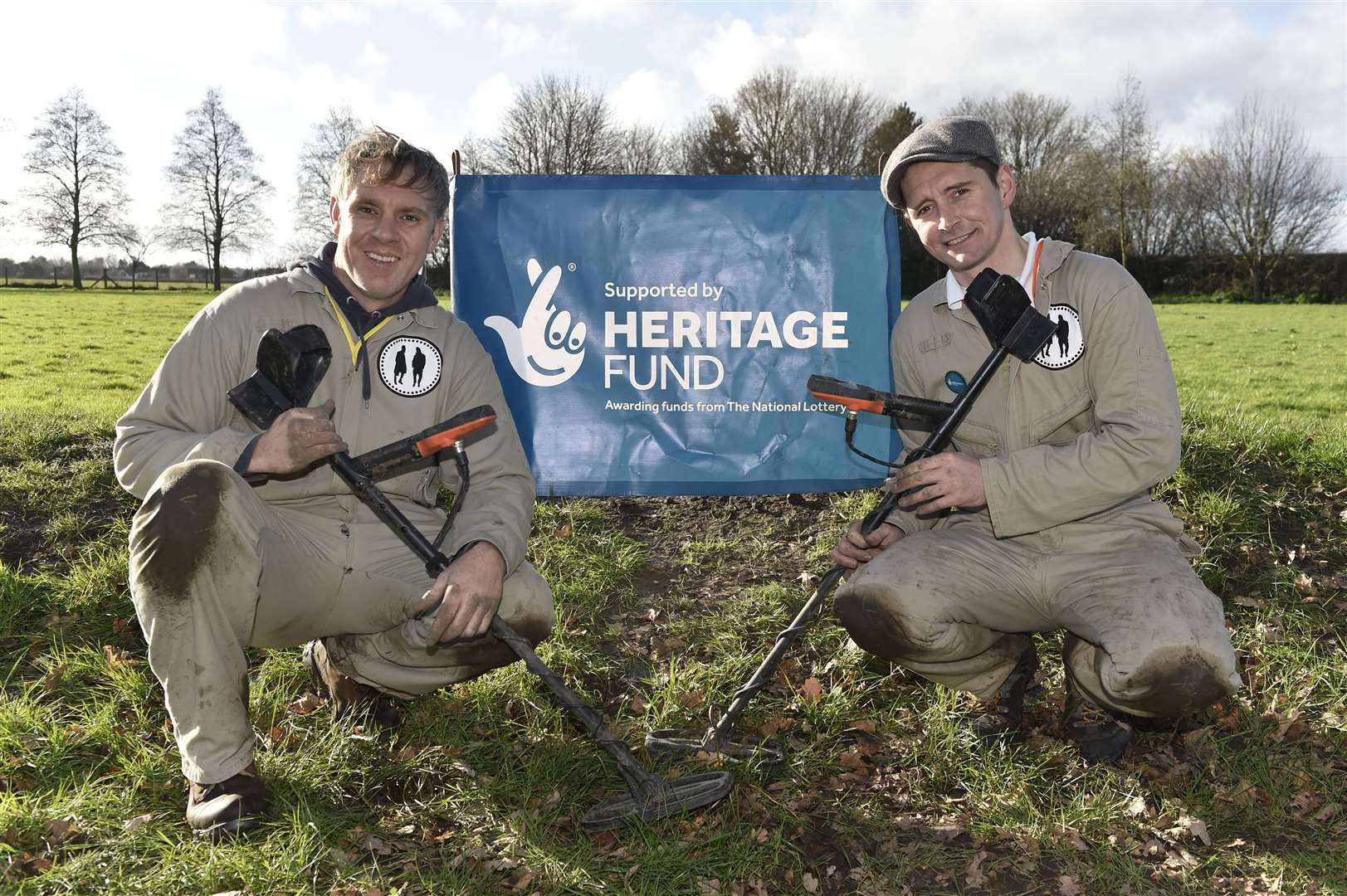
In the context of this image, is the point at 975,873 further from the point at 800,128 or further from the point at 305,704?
the point at 800,128

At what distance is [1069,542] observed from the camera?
3.32m

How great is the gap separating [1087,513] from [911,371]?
852 mm

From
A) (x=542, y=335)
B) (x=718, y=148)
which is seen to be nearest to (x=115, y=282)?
(x=718, y=148)

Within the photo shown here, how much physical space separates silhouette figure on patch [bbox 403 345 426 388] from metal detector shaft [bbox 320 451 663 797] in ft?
1.58

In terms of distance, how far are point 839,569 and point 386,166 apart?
7.02 ft

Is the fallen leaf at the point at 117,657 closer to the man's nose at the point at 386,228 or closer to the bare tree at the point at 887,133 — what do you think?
the man's nose at the point at 386,228

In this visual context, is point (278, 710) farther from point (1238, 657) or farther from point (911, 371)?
point (1238, 657)

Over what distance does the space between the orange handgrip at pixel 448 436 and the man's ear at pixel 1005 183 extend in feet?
6.63

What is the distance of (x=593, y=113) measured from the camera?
48062 mm

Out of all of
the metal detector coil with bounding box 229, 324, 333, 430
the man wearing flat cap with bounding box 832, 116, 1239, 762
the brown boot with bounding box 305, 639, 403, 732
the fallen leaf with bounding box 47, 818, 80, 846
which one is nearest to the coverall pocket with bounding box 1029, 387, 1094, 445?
the man wearing flat cap with bounding box 832, 116, 1239, 762

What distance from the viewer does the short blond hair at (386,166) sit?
3.27 m

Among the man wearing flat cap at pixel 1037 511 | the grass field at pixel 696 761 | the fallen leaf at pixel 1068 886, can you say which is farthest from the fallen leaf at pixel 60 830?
the fallen leaf at pixel 1068 886

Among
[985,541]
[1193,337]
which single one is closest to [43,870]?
[985,541]

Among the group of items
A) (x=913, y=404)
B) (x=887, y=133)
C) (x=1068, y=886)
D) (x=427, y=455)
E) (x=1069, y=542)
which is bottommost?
(x=1068, y=886)
